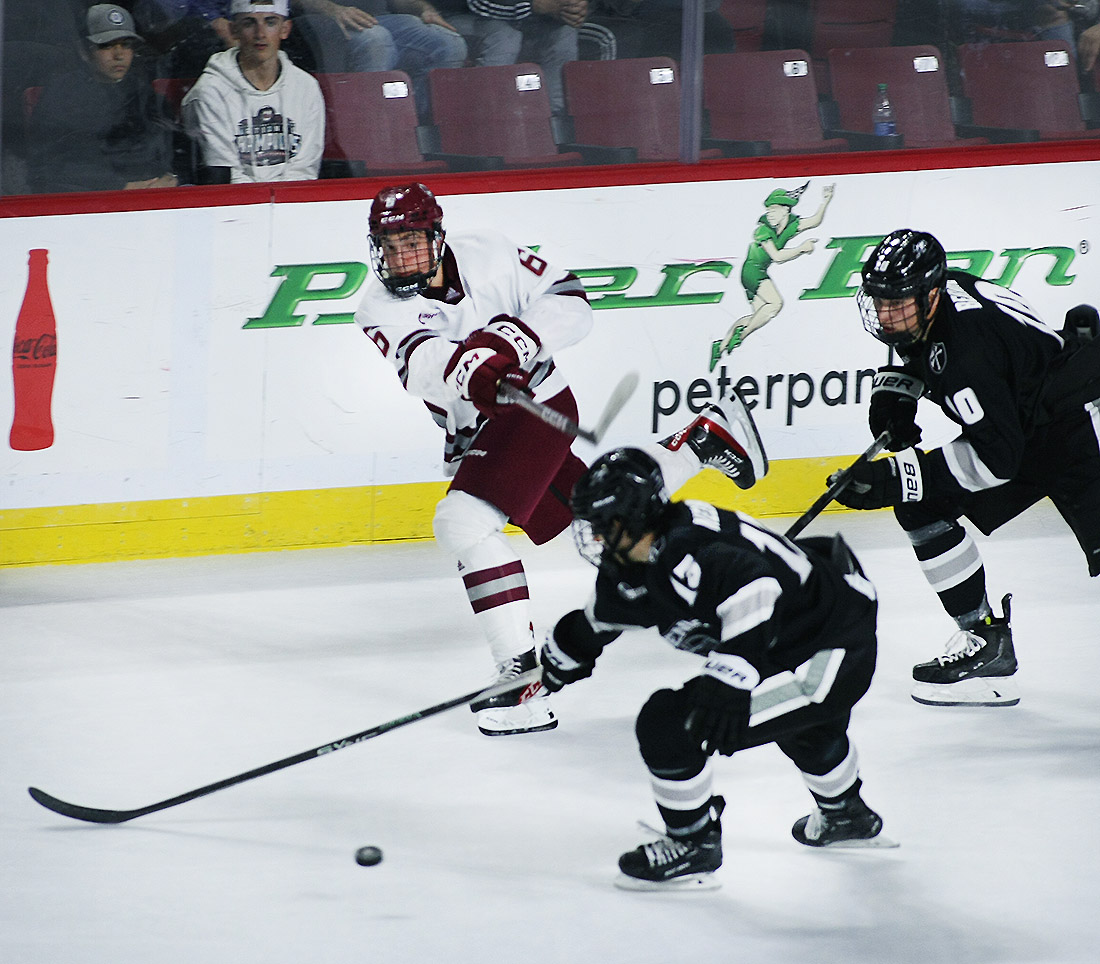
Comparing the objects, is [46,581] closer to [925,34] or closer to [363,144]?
[363,144]

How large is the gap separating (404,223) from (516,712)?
1.08 m

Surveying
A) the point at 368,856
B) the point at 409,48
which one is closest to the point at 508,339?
the point at 368,856

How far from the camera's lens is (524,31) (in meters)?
4.60

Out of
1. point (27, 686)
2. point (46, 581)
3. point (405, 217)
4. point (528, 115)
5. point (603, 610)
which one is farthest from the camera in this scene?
point (528, 115)

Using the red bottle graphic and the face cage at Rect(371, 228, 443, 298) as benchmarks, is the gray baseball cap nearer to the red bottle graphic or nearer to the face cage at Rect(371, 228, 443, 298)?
the red bottle graphic

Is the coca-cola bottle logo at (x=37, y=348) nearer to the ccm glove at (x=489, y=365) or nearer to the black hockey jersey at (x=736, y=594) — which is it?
the ccm glove at (x=489, y=365)

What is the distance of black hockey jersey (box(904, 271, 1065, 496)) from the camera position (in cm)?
297

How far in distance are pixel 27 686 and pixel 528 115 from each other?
89.8 inches

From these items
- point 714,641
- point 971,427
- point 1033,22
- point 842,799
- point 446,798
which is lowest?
point 446,798

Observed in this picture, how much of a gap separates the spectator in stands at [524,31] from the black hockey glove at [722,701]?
2.85m

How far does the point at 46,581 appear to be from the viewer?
4309mm

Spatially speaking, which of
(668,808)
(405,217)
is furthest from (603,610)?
(405,217)

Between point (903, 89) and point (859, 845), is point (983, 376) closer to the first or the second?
point (859, 845)

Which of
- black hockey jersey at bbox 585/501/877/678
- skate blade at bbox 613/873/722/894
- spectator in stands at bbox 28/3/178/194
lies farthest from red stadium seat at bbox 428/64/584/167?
skate blade at bbox 613/873/722/894
